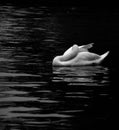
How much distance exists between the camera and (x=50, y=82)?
2147cm

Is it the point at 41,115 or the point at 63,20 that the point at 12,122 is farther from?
the point at 63,20

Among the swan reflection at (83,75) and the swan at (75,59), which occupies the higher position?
the swan at (75,59)

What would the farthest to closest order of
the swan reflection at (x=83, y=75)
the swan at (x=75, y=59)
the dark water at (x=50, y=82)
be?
the swan at (x=75, y=59), the swan reflection at (x=83, y=75), the dark water at (x=50, y=82)

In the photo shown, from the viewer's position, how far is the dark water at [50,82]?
54.5 ft

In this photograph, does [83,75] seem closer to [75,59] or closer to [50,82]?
[50,82]

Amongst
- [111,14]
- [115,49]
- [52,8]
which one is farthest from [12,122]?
[52,8]

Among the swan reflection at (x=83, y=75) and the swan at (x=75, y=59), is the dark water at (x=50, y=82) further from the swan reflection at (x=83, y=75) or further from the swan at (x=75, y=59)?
the swan at (x=75, y=59)

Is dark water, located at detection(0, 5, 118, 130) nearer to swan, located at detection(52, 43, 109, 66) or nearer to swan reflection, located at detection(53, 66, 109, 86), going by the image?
swan reflection, located at detection(53, 66, 109, 86)

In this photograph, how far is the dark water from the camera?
654 inches

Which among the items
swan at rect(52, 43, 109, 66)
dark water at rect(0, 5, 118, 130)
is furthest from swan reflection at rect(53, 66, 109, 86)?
swan at rect(52, 43, 109, 66)

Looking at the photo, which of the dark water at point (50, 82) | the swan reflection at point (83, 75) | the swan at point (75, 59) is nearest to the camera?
the dark water at point (50, 82)

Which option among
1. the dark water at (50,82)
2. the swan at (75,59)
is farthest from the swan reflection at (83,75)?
the swan at (75,59)

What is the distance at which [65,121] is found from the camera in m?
16.3

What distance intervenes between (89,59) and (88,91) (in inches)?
199
